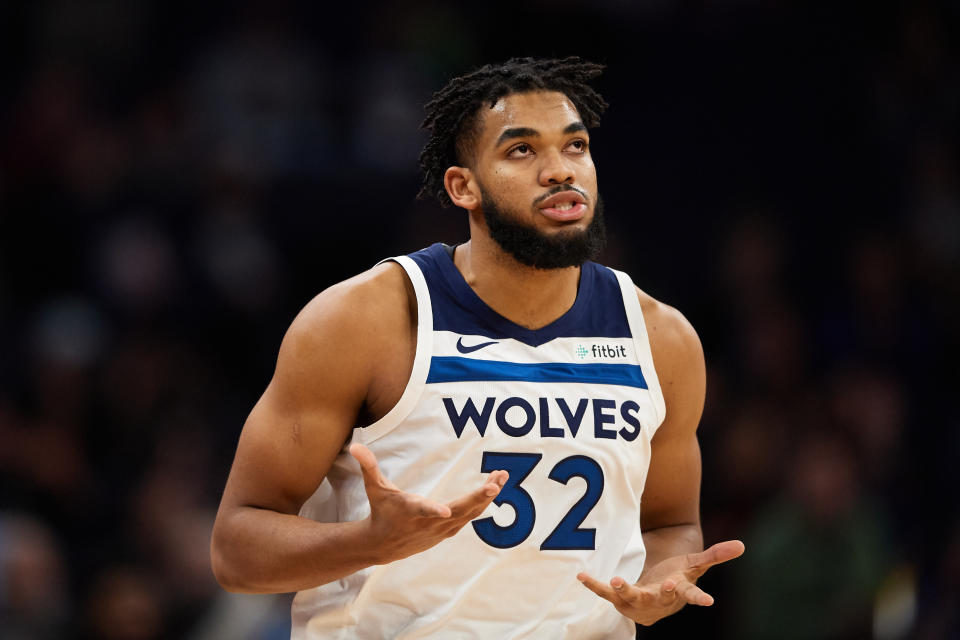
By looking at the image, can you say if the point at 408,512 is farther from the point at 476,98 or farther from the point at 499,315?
the point at 476,98

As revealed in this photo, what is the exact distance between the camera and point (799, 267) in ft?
25.3

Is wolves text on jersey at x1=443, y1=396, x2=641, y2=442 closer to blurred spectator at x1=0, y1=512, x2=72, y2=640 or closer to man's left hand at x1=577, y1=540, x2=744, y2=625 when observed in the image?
man's left hand at x1=577, y1=540, x2=744, y2=625

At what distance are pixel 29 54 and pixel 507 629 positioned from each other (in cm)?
613

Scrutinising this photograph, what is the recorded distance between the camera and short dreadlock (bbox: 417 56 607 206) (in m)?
3.47

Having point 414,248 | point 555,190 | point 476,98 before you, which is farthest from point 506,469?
point 414,248

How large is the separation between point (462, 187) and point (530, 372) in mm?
571

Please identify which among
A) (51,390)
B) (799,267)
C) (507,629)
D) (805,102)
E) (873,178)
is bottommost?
(507,629)

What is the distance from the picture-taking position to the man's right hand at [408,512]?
8.90ft

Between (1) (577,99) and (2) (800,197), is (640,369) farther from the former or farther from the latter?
(2) (800,197)

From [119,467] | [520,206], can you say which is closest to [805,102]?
[119,467]

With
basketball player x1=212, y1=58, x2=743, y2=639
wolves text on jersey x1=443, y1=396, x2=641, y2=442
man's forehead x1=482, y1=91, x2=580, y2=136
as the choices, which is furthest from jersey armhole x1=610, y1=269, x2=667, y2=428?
man's forehead x1=482, y1=91, x2=580, y2=136

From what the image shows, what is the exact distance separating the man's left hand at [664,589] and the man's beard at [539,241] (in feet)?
2.71

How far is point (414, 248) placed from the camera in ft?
24.3

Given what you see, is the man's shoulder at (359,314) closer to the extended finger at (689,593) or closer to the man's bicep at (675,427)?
the man's bicep at (675,427)
